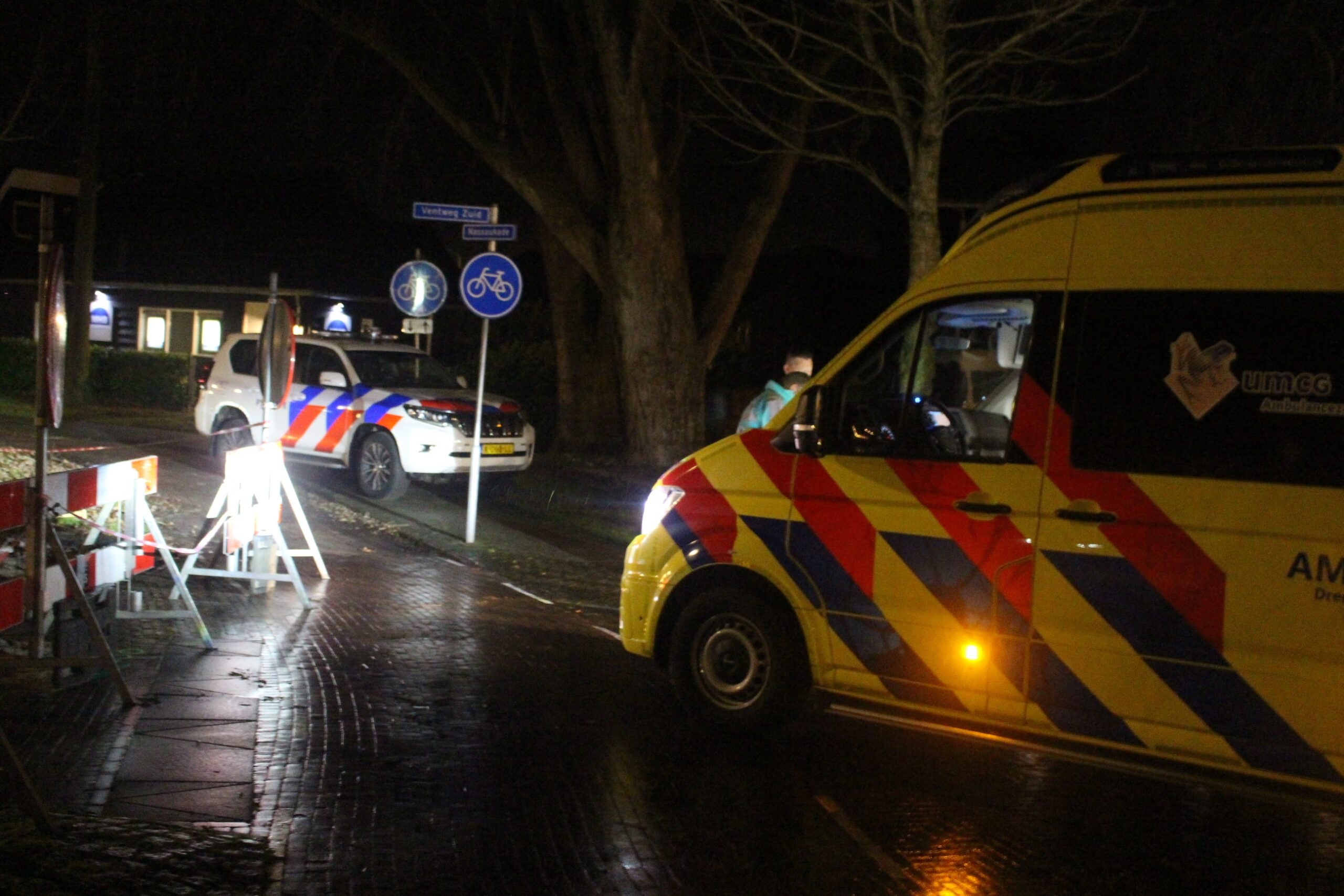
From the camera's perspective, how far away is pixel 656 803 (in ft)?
17.8

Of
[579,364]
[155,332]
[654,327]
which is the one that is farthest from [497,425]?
[155,332]

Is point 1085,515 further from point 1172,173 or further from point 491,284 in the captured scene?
point 491,284

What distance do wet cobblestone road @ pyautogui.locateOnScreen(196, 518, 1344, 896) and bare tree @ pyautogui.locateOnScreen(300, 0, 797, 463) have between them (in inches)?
326

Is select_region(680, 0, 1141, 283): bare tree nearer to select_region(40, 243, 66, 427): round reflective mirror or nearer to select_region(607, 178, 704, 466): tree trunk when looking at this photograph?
select_region(607, 178, 704, 466): tree trunk

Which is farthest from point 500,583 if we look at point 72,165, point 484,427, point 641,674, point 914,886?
point 72,165

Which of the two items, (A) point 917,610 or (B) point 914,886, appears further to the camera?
(A) point 917,610

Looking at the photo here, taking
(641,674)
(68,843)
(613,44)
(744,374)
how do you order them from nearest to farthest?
(68,843) < (641,674) < (613,44) < (744,374)

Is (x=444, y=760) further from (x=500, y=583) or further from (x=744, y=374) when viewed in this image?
(x=744, y=374)

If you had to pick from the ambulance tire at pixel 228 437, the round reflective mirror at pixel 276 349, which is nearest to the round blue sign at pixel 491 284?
the round reflective mirror at pixel 276 349

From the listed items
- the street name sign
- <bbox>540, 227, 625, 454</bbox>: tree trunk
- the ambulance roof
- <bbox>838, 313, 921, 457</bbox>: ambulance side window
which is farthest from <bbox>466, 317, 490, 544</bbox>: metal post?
the ambulance roof

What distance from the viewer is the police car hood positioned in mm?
14930

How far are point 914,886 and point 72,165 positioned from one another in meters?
25.6

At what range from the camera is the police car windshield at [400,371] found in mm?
15609

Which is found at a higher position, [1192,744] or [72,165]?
[72,165]
